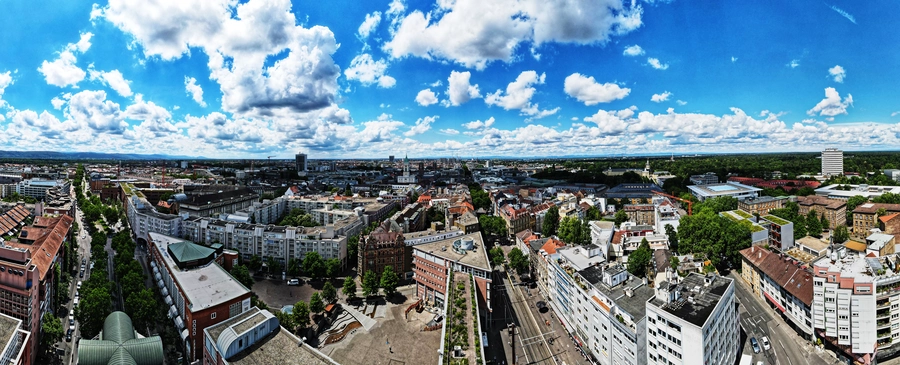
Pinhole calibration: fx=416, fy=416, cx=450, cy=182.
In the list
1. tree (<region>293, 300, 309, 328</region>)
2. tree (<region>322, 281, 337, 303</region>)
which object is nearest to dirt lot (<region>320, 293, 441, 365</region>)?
tree (<region>293, 300, 309, 328</region>)

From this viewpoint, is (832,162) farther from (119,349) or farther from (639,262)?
(119,349)

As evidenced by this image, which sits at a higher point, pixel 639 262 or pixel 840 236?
pixel 840 236

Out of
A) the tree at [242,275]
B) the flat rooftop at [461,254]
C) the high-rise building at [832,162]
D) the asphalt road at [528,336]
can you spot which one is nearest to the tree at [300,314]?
the tree at [242,275]

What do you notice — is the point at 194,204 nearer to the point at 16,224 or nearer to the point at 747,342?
the point at 16,224

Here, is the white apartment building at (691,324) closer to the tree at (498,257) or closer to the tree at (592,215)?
the tree at (498,257)

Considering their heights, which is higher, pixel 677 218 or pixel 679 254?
pixel 677 218

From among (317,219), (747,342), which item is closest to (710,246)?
(747,342)

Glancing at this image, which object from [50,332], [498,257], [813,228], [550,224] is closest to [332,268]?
[498,257]

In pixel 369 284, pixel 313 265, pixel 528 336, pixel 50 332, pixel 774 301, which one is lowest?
pixel 528 336
